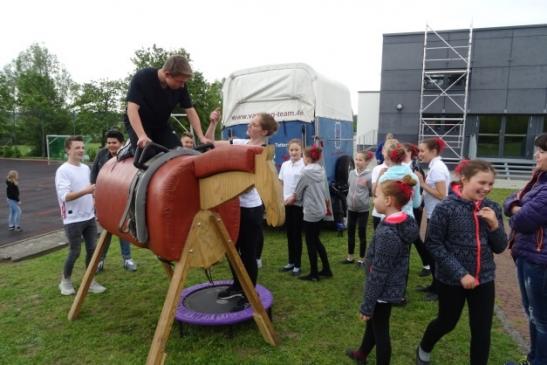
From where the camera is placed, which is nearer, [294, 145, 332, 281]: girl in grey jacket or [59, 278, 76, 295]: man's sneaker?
[59, 278, 76, 295]: man's sneaker

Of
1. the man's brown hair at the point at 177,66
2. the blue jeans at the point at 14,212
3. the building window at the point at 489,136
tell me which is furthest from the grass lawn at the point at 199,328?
the building window at the point at 489,136

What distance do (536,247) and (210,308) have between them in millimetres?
2759

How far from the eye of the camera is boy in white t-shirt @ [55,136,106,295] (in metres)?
4.40

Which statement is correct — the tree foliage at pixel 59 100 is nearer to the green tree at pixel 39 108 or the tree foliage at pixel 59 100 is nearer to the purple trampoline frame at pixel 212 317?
the green tree at pixel 39 108

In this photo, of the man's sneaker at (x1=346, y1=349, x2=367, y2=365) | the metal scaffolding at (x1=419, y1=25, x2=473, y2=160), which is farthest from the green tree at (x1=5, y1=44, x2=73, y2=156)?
the man's sneaker at (x1=346, y1=349, x2=367, y2=365)

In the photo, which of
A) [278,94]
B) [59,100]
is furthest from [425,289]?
[59,100]

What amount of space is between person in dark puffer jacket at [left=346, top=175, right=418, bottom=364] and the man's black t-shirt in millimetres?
1932

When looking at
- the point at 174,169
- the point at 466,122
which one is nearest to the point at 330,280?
the point at 174,169

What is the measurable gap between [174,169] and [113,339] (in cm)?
196

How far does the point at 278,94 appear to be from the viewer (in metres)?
7.39

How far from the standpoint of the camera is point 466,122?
1920 cm

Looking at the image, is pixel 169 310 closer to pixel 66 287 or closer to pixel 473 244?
pixel 473 244

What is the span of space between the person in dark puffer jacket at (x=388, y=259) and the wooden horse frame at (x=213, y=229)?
74 cm

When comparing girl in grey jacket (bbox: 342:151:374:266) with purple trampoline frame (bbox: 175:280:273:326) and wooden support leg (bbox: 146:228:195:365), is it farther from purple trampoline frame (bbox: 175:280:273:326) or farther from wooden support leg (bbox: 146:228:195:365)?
wooden support leg (bbox: 146:228:195:365)
